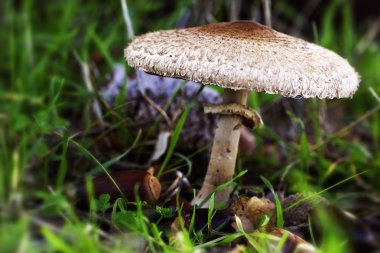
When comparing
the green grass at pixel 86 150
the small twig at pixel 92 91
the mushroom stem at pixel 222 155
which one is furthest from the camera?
the small twig at pixel 92 91

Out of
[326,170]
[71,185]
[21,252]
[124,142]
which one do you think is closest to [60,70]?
[124,142]

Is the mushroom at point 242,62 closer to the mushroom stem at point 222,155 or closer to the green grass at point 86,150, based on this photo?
the mushroom stem at point 222,155

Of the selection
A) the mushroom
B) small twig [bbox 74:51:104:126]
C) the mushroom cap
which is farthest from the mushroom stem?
small twig [bbox 74:51:104:126]

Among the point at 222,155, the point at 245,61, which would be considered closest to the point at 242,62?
the point at 245,61

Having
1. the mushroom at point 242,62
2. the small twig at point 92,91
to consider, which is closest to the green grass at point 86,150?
the small twig at point 92,91

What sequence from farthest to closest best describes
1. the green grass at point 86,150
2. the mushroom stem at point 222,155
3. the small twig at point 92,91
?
1. the small twig at point 92,91
2. the mushroom stem at point 222,155
3. the green grass at point 86,150

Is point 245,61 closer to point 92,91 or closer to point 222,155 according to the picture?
point 222,155

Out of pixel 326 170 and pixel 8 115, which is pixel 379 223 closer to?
pixel 326 170
